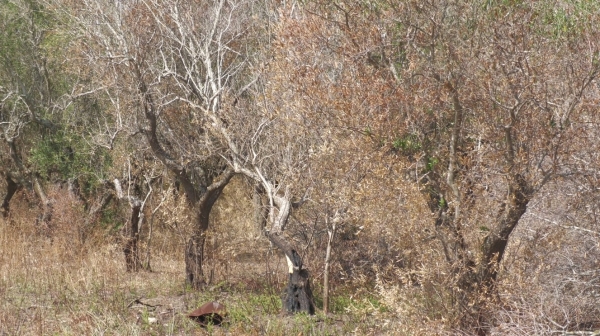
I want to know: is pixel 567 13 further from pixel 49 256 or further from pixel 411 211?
pixel 49 256

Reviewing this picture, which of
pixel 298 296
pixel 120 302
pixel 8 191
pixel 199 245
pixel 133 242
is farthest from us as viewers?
pixel 8 191

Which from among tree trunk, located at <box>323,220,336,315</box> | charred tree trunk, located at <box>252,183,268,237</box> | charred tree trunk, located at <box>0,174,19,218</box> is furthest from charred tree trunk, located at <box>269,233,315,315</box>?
charred tree trunk, located at <box>0,174,19,218</box>

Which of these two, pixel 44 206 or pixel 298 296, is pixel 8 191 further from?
pixel 298 296

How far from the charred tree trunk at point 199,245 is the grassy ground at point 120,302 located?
0.82 ft

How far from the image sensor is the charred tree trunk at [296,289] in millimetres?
9734

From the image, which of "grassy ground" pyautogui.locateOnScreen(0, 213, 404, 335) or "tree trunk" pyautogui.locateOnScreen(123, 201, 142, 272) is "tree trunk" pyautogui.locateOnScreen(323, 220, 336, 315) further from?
"tree trunk" pyautogui.locateOnScreen(123, 201, 142, 272)

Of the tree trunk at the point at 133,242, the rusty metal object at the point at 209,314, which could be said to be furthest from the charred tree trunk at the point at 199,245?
the rusty metal object at the point at 209,314

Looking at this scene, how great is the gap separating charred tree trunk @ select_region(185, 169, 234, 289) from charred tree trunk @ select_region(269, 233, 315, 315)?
2.05 m

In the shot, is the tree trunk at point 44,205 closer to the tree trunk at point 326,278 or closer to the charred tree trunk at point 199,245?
the charred tree trunk at point 199,245

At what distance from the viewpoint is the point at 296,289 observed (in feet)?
32.1

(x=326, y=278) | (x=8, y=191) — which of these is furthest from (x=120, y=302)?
(x=8, y=191)

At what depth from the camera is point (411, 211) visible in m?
7.59

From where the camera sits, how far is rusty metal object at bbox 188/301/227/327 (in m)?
9.25

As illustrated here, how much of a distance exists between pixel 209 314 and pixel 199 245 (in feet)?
8.02
